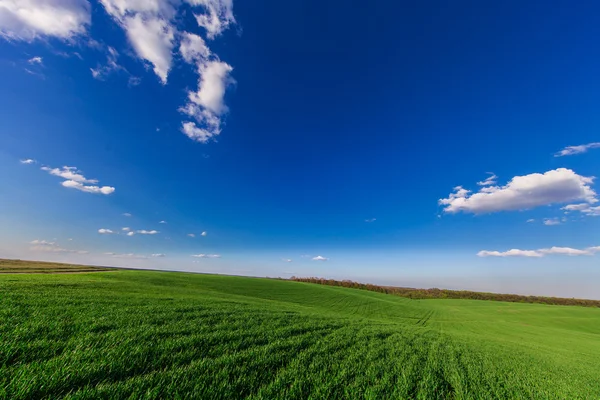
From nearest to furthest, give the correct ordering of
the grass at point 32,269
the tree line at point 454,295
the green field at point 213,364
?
the green field at point 213,364 < the grass at point 32,269 < the tree line at point 454,295

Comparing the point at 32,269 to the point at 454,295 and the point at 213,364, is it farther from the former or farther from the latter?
the point at 454,295

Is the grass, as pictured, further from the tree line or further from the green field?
the tree line

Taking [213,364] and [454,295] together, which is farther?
[454,295]

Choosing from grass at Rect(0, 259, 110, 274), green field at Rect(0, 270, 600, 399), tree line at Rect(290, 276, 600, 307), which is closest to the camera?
green field at Rect(0, 270, 600, 399)

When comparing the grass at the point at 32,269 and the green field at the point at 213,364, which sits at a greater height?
the green field at the point at 213,364

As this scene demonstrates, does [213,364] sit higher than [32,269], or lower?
higher

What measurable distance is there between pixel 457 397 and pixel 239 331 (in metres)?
6.54

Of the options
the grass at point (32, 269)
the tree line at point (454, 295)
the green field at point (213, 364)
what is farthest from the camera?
the tree line at point (454, 295)

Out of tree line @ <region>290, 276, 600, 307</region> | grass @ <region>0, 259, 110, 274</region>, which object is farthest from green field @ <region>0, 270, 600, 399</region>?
tree line @ <region>290, 276, 600, 307</region>

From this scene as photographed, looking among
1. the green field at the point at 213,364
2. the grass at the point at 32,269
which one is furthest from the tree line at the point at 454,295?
the green field at the point at 213,364

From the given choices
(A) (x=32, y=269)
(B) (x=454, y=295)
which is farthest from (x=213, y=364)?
(B) (x=454, y=295)

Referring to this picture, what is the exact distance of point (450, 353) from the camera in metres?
9.44

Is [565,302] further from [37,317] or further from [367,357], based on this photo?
[37,317]

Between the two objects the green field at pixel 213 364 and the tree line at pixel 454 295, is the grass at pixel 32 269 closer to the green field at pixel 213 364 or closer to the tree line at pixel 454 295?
the green field at pixel 213 364
